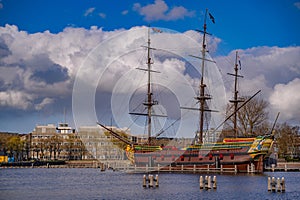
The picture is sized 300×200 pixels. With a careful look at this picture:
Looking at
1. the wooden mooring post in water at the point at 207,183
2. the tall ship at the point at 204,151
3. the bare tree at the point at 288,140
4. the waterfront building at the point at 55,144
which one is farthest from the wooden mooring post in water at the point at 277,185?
the waterfront building at the point at 55,144

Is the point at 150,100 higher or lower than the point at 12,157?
higher

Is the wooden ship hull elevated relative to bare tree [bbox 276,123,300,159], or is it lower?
lower

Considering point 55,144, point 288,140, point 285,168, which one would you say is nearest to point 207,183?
point 285,168

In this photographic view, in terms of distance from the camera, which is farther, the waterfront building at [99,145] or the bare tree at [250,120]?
the waterfront building at [99,145]

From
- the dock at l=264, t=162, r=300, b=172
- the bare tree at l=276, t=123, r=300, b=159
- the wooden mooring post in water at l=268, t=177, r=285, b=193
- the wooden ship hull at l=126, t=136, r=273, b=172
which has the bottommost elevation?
the wooden mooring post in water at l=268, t=177, r=285, b=193

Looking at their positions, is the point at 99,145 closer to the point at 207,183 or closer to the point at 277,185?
the point at 207,183

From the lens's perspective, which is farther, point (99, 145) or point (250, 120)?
point (99, 145)

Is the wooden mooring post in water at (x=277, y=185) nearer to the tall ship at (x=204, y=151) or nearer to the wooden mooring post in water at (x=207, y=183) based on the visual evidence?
the wooden mooring post in water at (x=207, y=183)

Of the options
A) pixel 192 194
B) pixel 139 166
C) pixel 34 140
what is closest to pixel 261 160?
pixel 139 166

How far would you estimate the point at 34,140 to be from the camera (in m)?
176

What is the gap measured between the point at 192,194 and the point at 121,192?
7.51 m

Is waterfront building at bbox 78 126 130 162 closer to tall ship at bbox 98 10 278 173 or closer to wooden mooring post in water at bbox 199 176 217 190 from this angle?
tall ship at bbox 98 10 278 173

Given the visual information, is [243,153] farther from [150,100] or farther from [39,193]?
[39,193]

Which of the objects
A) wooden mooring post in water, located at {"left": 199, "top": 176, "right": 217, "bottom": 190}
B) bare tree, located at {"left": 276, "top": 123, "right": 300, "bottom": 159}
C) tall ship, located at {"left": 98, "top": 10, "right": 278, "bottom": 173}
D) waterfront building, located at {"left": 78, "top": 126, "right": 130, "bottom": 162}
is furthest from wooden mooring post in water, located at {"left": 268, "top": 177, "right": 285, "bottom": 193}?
waterfront building, located at {"left": 78, "top": 126, "right": 130, "bottom": 162}
